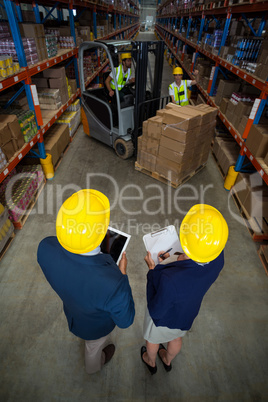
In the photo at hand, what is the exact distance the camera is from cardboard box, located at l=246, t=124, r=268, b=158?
3561 millimetres

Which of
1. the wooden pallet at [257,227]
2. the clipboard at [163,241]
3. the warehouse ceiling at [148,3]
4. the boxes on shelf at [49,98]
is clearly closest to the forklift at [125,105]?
the boxes on shelf at [49,98]

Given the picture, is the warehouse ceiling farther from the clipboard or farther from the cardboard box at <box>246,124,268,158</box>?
the clipboard

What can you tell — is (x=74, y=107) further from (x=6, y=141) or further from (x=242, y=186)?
(x=242, y=186)

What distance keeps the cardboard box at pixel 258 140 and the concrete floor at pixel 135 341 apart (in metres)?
1.35

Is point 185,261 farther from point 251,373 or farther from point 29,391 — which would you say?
point 29,391

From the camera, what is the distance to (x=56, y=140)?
17.1 ft

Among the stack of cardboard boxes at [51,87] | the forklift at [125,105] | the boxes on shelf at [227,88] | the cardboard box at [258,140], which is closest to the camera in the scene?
the cardboard box at [258,140]

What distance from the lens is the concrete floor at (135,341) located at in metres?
2.18

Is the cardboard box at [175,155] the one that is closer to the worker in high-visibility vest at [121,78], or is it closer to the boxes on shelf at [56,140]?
the worker in high-visibility vest at [121,78]

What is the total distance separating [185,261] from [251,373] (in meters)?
1.86

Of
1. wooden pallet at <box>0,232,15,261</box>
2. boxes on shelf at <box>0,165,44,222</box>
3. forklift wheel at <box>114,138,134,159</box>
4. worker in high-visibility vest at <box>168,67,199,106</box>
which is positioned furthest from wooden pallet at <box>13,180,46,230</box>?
worker in high-visibility vest at <box>168,67,199,106</box>

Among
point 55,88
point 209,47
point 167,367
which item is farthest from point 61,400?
point 209,47

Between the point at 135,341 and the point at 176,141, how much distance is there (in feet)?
11.2

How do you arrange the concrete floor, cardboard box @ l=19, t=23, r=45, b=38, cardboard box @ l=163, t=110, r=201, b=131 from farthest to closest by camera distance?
cardboard box @ l=163, t=110, r=201, b=131, cardboard box @ l=19, t=23, r=45, b=38, the concrete floor
